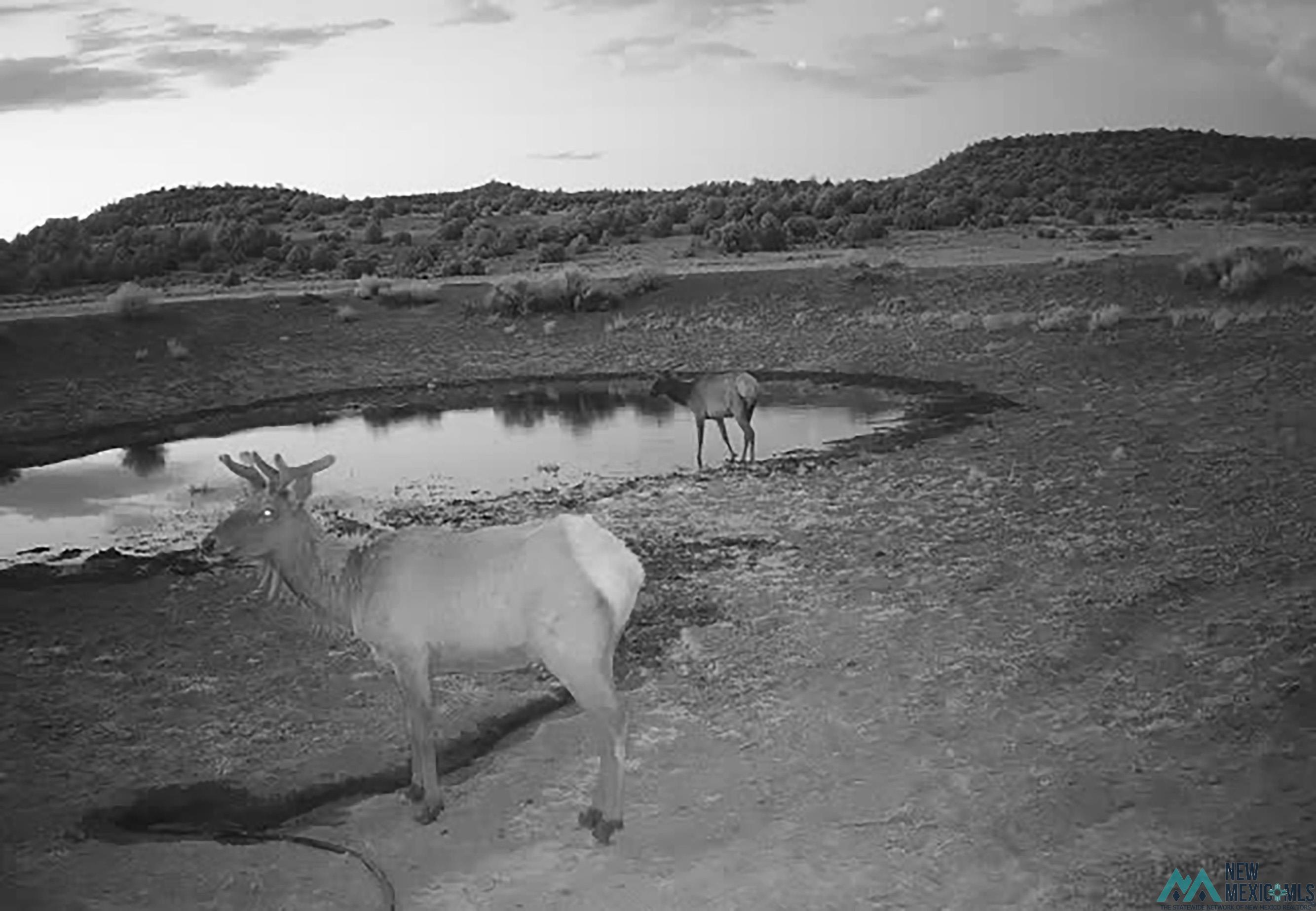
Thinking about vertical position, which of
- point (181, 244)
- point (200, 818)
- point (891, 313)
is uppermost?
point (181, 244)

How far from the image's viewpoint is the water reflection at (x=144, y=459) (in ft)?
63.2

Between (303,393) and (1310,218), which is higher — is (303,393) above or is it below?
below

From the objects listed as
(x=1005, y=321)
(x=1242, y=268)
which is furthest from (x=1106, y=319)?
(x=1242, y=268)

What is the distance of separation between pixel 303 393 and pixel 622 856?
2167 cm

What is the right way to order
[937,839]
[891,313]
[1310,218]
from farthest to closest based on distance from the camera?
[1310,218] < [891,313] < [937,839]

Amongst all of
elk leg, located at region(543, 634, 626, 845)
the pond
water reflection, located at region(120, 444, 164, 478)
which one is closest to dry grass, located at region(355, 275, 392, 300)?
the pond

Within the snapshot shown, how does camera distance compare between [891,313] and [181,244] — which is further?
[181,244]

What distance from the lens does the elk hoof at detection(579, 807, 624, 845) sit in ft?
22.3

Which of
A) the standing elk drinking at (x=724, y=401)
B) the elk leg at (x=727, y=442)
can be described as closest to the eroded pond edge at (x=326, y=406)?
the standing elk drinking at (x=724, y=401)

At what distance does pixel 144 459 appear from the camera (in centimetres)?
2023

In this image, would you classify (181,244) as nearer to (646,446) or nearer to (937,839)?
(646,446)

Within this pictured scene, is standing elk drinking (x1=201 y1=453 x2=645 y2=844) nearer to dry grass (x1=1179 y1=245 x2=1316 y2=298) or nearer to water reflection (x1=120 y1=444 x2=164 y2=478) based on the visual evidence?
water reflection (x1=120 y1=444 x2=164 y2=478)

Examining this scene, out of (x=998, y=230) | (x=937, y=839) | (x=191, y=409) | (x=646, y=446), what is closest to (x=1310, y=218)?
(x=998, y=230)

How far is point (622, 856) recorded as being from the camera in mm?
6664
